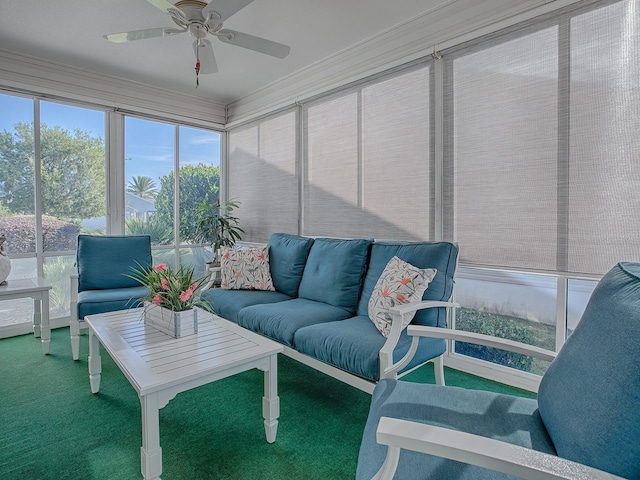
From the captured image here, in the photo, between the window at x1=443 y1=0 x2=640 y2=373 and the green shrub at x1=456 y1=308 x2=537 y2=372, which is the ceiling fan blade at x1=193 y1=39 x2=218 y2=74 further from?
the green shrub at x1=456 y1=308 x2=537 y2=372

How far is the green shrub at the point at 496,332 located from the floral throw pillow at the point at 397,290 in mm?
787

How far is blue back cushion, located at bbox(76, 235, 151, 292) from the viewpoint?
3.28 metres

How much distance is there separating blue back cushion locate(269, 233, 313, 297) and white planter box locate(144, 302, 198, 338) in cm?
121

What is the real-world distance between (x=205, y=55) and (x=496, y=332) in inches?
117

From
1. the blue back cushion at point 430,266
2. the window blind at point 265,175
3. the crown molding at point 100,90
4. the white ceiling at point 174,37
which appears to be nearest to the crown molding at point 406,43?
Result: the white ceiling at point 174,37

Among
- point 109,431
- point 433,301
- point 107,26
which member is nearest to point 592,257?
point 433,301

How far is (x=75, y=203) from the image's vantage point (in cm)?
384

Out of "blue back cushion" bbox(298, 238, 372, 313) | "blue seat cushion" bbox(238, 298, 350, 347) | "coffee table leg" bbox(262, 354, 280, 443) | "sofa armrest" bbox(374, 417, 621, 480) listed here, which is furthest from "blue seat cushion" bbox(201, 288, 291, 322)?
"sofa armrest" bbox(374, 417, 621, 480)

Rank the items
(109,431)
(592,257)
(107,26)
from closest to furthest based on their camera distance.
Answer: (109,431) → (592,257) → (107,26)

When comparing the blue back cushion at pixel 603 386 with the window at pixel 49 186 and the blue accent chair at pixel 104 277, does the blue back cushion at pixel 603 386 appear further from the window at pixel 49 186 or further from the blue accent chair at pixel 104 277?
the window at pixel 49 186

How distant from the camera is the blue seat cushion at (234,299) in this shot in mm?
2855

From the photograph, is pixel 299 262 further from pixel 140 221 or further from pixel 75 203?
pixel 75 203

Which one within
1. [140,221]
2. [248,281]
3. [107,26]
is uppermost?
[107,26]

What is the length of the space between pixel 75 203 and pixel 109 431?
111 inches
